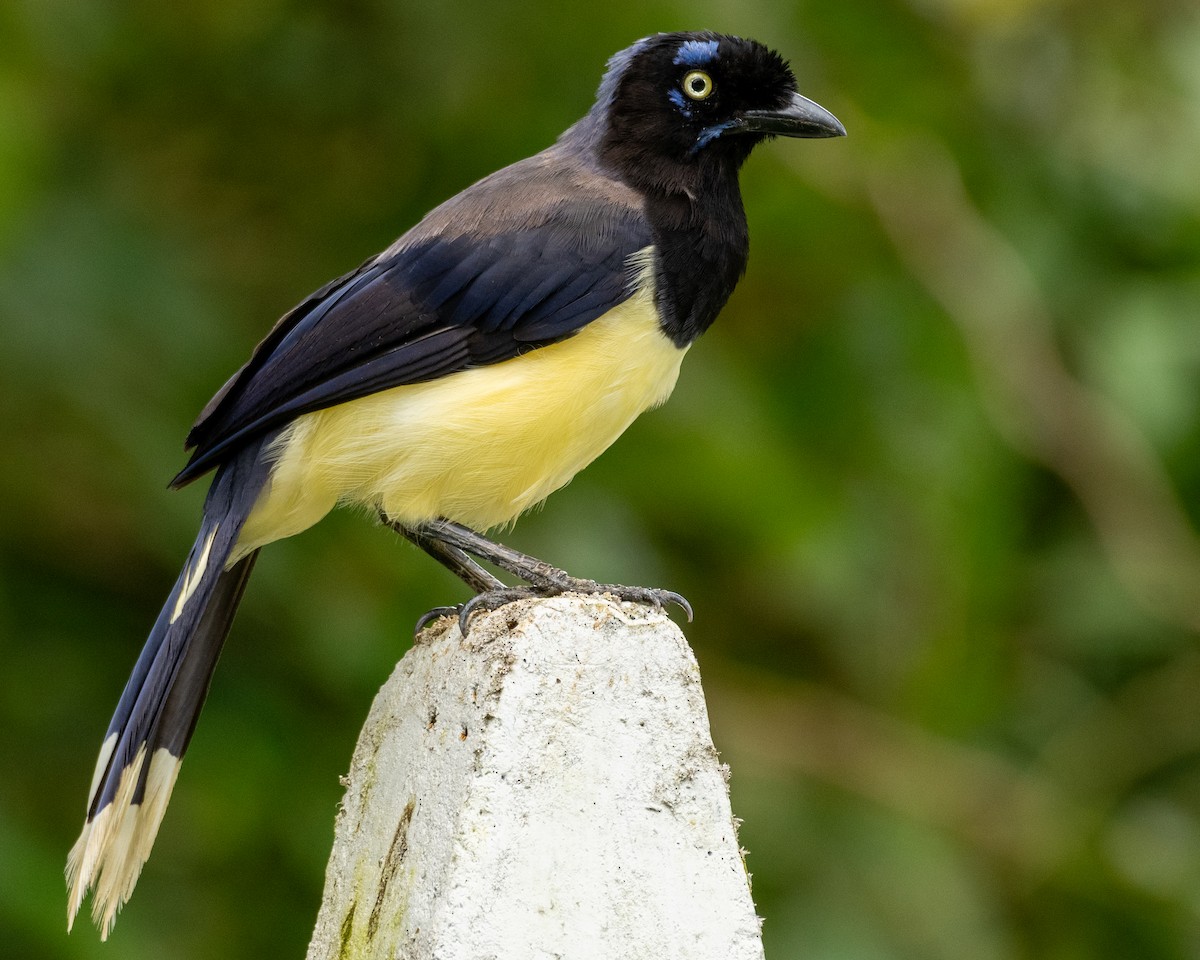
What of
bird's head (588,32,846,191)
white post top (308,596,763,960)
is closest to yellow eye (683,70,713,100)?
bird's head (588,32,846,191)

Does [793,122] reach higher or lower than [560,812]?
higher

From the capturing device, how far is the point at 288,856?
5.48 meters

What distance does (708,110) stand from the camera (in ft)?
15.2

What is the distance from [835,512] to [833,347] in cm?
64

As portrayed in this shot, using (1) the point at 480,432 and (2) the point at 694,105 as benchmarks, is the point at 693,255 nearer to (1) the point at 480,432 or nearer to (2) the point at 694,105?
(2) the point at 694,105

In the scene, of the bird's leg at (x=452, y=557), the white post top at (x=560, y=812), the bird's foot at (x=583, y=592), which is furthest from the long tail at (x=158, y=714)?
the white post top at (x=560, y=812)

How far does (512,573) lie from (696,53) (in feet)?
5.24

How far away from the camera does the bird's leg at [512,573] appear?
362cm

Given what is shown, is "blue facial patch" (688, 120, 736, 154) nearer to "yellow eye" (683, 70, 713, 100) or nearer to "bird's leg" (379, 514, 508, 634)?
"yellow eye" (683, 70, 713, 100)

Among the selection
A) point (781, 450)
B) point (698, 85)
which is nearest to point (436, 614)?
point (698, 85)

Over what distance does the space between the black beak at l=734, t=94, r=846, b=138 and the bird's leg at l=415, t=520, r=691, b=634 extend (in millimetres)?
1378

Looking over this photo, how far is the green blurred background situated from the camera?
5.47 m

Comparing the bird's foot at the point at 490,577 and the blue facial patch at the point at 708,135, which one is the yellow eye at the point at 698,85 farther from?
the bird's foot at the point at 490,577

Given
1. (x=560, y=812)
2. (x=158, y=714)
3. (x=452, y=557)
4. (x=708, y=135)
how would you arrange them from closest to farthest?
(x=560, y=812), (x=158, y=714), (x=452, y=557), (x=708, y=135)
